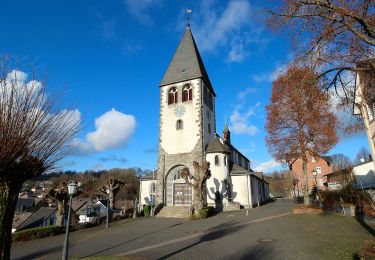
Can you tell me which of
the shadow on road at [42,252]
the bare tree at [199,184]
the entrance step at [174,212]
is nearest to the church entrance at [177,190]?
the entrance step at [174,212]

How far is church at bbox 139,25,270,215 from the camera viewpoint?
104 ft

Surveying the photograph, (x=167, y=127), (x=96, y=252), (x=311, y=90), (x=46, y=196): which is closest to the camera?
(x=311, y=90)

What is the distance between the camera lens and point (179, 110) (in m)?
34.2

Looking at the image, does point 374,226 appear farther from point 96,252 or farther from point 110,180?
point 110,180

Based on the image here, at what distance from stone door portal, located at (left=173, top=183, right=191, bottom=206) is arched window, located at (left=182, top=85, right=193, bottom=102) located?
10.6 meters

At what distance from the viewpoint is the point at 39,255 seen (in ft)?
44.4

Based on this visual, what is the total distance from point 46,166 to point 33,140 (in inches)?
48.4

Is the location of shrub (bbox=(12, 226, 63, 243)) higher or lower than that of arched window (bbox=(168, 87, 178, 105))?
lower

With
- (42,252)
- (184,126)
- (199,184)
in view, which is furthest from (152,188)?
(42,252)

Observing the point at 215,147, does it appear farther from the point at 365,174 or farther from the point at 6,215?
the point at 6,215

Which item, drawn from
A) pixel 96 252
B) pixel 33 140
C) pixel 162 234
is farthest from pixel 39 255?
pixel 33 140

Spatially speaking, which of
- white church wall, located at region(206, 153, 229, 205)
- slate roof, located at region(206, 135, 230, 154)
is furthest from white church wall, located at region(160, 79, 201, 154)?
white church wall, located at region(206, 153, 229, 205)

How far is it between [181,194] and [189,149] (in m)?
5.31

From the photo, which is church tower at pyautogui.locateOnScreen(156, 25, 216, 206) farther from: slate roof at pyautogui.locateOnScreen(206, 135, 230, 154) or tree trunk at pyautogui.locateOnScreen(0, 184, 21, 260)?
tree trunk at pyautogui.locateOnScreen(0, 184, 21, 260)
